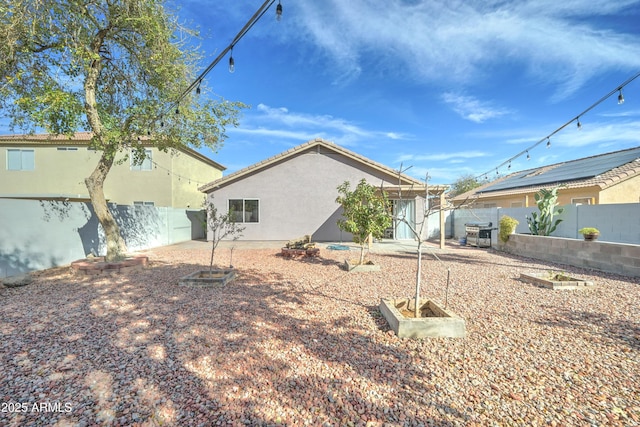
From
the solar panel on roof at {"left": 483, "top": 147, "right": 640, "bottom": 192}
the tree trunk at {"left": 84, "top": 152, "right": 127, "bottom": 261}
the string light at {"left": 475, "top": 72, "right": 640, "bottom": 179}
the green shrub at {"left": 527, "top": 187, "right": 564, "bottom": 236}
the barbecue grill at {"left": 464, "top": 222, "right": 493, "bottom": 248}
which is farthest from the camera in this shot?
the solar panel on roof at {"left": 483, "top": 147, "right": 640, "bottom": 192}

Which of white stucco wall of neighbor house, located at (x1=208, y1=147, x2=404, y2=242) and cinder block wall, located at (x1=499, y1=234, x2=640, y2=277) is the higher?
white stucco wall of neighbor house, located at (x1=208, y1=147, x2=404, y2=242)

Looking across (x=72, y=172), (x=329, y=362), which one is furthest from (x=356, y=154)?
(x=72, y=172)

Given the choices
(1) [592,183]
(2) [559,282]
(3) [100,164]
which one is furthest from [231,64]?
(1) [592,183]

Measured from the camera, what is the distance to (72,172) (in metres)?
17.5

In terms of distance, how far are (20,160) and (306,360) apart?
2360 centimetres

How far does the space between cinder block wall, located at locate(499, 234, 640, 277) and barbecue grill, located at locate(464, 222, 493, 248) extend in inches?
72.6

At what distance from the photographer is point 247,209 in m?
14.8

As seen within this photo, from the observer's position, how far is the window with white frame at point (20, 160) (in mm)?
17266

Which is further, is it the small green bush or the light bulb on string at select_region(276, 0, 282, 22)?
the small green bush

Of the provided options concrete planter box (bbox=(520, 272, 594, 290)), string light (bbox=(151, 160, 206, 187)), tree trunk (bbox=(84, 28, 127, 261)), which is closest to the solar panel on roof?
concrete planter box (bbox=(520, 272, 594, 290))

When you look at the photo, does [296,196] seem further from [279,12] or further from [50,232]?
[279,12]

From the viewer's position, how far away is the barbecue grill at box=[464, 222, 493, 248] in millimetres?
12531

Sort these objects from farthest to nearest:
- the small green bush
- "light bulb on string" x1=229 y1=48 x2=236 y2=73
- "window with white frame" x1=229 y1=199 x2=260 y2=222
A: "window with white frame" x1=229 y1=199 x2=260 y2=222 < the small green bush < "light bulb on string" x1=229 y1=48 x2=236 y2=73

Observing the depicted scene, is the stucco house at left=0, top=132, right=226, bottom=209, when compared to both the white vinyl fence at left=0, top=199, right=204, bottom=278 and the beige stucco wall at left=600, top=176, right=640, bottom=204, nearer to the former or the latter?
the white vinyl fence at left=0, top=199, right=204, bottom=278
